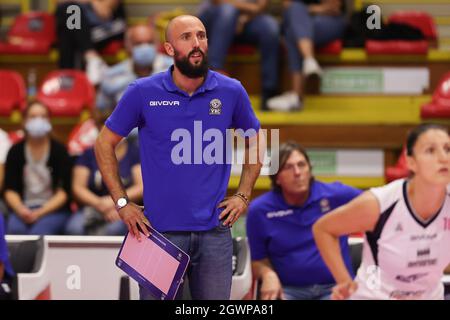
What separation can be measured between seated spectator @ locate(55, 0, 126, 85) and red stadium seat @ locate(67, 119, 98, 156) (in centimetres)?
52

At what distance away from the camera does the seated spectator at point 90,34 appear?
6203 mm

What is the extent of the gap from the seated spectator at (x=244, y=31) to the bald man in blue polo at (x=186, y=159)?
9.08ft

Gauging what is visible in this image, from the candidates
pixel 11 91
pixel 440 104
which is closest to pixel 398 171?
pixel 440 104

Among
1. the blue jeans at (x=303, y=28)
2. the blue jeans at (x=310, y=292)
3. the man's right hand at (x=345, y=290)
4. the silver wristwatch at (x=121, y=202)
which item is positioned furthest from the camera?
the blue jeans at (x=303, y=28)

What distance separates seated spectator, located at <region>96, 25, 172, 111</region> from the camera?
218 inches

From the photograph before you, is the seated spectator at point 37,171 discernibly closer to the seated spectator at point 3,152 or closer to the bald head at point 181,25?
the seated spectator at point 3,152

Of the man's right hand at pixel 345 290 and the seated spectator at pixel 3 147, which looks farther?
the seated spectator at pixel 3 147

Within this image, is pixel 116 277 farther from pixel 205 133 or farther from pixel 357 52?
pixel 357 52

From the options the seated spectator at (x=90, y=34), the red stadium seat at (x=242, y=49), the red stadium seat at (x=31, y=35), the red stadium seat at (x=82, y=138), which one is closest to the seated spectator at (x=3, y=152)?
the red stadium seat at (x=82, y=138)

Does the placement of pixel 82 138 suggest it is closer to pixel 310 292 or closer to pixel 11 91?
pixel 11 91

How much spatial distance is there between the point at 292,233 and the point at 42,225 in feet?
4.91
